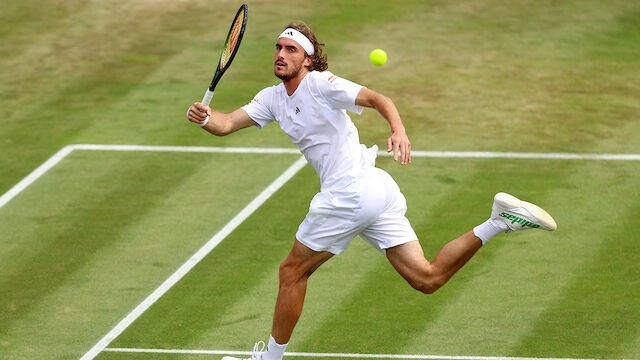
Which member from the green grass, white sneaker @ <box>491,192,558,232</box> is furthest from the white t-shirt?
the green grass

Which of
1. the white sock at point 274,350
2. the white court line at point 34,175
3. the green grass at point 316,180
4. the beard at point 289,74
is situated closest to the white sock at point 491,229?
the green grass at point 316,180

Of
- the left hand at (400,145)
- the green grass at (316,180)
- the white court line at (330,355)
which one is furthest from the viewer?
the green grass at (316,180)

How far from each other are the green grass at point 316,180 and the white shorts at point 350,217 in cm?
114

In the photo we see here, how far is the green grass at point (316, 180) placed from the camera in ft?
34.5

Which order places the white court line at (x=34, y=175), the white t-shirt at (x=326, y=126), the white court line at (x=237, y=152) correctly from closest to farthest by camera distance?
the white t-shirt at (x=326, y=126) → the white court line at (x=237, y=152) → the white court line at (x=34, y=175)

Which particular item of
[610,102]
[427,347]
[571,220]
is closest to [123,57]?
[610,102]

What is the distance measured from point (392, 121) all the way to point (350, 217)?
2.75 feet

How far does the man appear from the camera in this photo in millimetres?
9211

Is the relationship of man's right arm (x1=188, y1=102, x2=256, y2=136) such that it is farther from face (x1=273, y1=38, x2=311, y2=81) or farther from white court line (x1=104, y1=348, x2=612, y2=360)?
white court line (x1=104, y1=348, x2=612, y2=360)

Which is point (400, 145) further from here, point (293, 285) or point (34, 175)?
point (34, 175)

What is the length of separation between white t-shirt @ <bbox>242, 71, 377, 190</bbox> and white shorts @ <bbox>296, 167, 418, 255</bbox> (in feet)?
0.28

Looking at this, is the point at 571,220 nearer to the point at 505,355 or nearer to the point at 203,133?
the point at 505,355

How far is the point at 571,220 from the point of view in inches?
493

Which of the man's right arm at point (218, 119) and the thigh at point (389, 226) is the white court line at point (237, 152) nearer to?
the man's right arm at point (218, 119)
